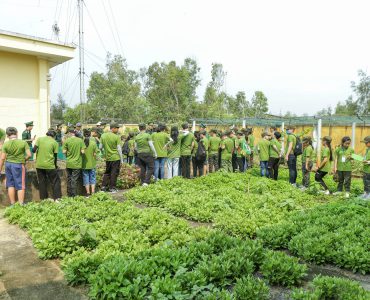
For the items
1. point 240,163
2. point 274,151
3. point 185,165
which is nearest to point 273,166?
point 274,151

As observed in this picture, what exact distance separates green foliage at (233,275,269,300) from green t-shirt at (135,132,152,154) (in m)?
7.42

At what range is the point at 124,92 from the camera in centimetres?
4859

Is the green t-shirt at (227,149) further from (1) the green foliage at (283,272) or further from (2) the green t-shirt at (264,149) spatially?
(1) the green foliage at (283,272)

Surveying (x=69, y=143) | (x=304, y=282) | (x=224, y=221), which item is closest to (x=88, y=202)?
(x=69, y=143)

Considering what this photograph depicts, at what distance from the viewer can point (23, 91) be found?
45.6 feet

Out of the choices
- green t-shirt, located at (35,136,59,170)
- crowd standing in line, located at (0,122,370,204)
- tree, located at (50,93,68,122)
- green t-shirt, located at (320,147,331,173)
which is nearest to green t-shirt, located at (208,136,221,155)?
crowd standing in line, located at (0,122,370,204)

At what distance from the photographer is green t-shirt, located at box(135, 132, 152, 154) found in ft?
36.5

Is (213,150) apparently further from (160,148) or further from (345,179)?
(345,179)

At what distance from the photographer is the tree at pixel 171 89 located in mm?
49312

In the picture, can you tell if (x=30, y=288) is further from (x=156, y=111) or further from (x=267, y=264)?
(x=156, y=111)

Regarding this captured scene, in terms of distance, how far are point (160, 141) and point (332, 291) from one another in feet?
26.6

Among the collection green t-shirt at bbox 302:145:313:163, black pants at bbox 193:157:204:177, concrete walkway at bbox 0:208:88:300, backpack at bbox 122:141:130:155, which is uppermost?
green t-shirt at bbox 302:145:313:163

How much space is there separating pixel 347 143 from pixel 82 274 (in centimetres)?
859

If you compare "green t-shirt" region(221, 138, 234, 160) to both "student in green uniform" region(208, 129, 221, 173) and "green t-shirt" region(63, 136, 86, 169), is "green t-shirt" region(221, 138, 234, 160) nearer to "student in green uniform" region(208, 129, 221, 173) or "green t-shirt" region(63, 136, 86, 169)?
"student in green uniform" region(208, 129, 221, 173)
